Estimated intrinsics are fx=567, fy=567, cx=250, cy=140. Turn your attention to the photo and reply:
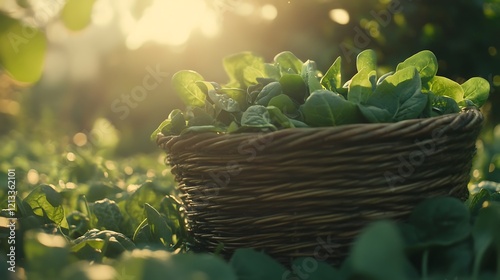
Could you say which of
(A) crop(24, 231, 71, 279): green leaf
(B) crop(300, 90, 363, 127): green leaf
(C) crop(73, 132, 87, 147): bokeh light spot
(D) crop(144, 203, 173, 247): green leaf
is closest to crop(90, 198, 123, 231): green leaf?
(D) crop(144, 203, 173, 247): green leaf

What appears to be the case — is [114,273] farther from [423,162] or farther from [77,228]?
[77,228]

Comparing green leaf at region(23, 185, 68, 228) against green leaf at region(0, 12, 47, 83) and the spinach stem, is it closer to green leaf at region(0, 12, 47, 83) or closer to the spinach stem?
green leaf at region(0, 12, 47, 83)

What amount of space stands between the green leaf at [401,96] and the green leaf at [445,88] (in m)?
0.16

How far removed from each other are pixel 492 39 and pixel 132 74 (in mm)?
8232

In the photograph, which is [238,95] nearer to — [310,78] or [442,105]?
[310,78]

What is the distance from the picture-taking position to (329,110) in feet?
3.38

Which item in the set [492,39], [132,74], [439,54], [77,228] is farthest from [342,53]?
[132,74]

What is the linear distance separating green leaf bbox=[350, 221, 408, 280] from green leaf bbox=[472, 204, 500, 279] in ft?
0.56

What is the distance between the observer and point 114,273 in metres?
0.67

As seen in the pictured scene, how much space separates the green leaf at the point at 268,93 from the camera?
3.81 feet

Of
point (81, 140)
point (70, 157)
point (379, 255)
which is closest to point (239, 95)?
point (379, 255)

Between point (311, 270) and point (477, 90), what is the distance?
2.16ft

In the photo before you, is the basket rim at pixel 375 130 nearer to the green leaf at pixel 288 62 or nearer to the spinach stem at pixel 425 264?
the spinach stem at pixel 425 264

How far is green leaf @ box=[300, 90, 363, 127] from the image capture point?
3.36 ft
